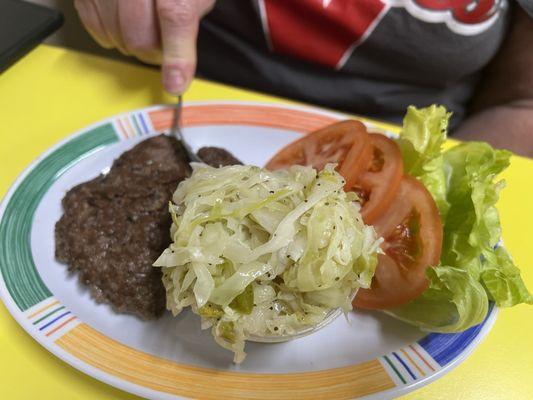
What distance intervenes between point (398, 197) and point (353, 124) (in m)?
0.21

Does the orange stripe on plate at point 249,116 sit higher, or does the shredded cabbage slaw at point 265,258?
the shredded cabbage slaw at point 265,258

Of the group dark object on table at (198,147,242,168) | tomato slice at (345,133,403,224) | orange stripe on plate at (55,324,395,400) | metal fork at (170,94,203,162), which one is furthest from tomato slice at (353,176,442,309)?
metal fork at (170,94,203,162)

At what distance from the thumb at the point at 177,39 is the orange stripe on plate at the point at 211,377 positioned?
0.70 meters

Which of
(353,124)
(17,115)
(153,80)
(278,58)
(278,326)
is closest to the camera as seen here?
(278,326)

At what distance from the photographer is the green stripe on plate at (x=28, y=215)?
111 cm

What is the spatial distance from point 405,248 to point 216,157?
1.61ft

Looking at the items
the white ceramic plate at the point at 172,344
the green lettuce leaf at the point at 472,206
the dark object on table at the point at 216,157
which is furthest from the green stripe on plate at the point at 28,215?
the green lettuce leaf at the point at 472,206

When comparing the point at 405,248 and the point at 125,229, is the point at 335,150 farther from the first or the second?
the point at 125,229

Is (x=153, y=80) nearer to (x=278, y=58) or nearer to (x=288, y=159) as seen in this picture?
(x=278, y=58)

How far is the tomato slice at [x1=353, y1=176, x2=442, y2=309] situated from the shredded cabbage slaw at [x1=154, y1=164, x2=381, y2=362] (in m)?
0.11

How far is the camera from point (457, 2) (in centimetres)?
172

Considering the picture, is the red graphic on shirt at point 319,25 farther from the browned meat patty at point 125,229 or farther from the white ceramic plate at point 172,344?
the white ceramic plate at point 172,344

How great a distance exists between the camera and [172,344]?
111 centimetres

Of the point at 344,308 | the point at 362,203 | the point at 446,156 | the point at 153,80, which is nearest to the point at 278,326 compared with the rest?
the point at 344,308
